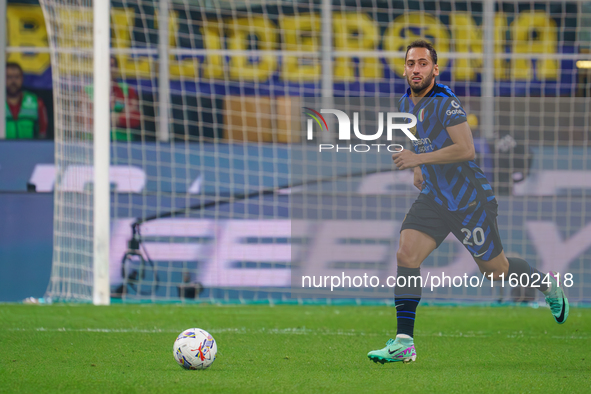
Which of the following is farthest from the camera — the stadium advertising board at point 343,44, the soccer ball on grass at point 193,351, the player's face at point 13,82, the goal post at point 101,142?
the stadium advertising board at point 343,44

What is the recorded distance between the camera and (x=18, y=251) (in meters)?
8.01

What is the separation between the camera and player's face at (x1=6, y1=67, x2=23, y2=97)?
9250 mm

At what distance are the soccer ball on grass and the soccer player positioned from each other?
1.11 meters

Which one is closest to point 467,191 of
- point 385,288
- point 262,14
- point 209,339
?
point 209,339

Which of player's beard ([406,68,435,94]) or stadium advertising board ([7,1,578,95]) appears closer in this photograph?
player's beard ([406,68,435,94])

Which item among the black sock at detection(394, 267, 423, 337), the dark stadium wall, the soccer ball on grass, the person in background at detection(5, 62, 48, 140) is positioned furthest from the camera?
the person in background at detection(5, 62, 48, 140)

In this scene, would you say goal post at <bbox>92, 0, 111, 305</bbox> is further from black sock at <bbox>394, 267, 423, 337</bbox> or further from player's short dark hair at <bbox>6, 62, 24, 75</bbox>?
black sock at <bbox>394, 267, 423, 337</bbox>

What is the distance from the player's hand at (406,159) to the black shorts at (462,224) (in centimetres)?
23

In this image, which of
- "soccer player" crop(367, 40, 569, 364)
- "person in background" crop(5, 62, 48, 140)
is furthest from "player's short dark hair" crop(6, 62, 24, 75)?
"soccer player" crop(367, 40, 569, 364)

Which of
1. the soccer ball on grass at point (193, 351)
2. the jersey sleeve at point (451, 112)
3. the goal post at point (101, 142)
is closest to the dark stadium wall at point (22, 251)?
the goal post at point (101, 142)

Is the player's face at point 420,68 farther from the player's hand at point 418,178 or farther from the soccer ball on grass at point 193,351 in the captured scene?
the soccer ball on grass at point 193,351

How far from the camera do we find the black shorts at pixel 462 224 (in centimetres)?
459

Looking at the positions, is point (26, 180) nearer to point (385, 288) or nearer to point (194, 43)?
point (194, 43)

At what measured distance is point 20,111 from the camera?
9.28 meters
